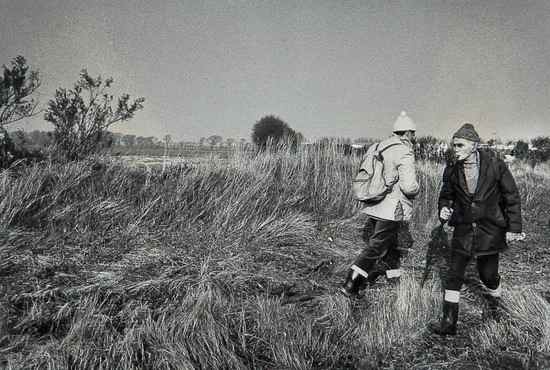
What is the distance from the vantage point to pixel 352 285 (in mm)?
3404

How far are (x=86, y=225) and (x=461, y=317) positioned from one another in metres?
4.08

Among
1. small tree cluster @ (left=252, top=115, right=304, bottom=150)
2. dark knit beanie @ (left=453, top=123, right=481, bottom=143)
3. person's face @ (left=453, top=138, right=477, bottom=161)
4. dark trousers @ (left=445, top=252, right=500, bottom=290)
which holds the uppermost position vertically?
small tree cluster @ (left=252, top=115, right=304, bottom=150)

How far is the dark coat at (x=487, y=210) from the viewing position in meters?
2.68

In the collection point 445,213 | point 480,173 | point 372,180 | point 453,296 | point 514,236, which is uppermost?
point 480,173

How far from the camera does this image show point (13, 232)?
145 inches

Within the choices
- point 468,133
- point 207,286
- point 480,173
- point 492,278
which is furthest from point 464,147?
point 207,286

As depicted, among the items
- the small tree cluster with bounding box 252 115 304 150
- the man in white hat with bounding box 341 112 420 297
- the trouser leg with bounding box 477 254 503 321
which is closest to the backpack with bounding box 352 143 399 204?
the man in white hat with bounding box 341 112 420 297

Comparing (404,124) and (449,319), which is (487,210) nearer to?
(449,319)

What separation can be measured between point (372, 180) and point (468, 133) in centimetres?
105

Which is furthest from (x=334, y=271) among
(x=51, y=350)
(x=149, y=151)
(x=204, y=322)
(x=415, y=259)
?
(x=149, y=151)

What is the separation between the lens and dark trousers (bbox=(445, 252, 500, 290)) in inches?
109

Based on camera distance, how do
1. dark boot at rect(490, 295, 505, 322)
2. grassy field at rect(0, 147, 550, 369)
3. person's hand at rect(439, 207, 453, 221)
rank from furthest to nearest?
dark boot at rect(490, 295, 505, 322), person's hand at rect(439, 207, 453, 221), grassy field at rect(0, 147, 550, 369)

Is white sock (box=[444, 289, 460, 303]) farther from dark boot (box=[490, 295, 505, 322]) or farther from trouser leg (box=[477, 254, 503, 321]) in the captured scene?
dark boot (box=[490, 295, 505, 322])

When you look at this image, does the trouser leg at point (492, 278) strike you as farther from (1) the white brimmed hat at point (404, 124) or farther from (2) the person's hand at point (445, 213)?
(1) the white brimmed hat at point (404, 124)
